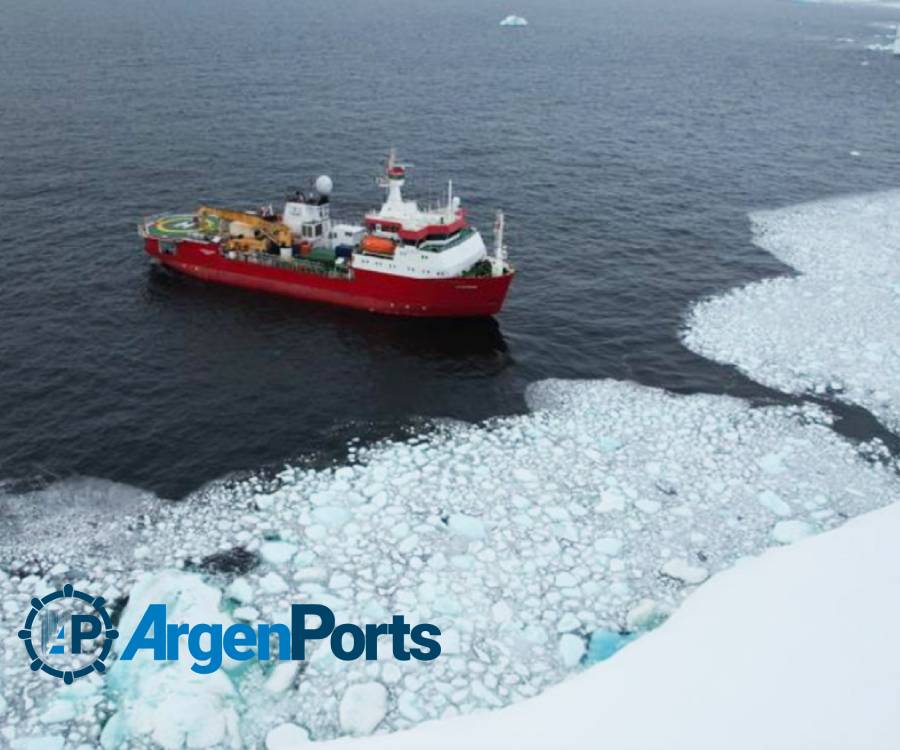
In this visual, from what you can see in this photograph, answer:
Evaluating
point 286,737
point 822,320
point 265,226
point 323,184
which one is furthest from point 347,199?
point 286,737

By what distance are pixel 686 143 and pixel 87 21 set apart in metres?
100

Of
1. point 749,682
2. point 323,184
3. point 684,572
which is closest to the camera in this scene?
point 749,682

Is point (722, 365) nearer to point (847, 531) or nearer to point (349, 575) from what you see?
point (847, 531)

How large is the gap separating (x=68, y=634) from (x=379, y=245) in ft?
68.8

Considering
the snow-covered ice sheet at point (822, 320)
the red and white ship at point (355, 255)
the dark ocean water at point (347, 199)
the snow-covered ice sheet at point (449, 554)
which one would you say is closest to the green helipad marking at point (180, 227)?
the red and white ship at point (355, 255)

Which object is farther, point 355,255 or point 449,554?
point 355,255

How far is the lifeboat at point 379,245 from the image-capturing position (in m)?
34.6

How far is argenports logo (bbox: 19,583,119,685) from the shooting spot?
17.6m

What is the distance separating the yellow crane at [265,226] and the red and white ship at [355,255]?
48 millimetres

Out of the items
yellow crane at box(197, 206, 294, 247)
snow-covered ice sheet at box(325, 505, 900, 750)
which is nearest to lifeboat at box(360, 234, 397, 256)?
yellow crane at box(197, 206, 294, 247)

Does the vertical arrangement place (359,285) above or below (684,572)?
above

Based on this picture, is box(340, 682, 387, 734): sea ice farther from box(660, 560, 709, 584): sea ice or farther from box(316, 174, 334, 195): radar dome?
box(316, 174, 334, 195): radar dome

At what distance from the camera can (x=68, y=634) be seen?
724 inches

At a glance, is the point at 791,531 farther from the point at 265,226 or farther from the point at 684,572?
the point at 265,226
